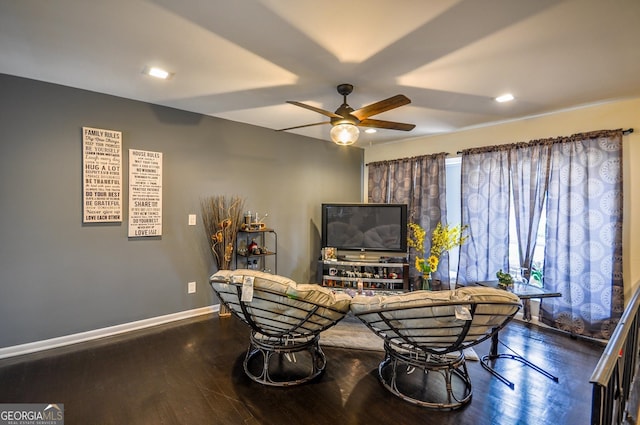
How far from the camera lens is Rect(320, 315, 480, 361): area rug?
2863 millimetres

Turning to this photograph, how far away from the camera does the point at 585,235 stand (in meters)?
3.15

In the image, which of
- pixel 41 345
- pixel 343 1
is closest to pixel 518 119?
pixel 343 1

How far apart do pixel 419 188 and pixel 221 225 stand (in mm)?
3034

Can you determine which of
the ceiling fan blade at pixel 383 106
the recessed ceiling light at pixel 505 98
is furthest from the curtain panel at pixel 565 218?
the ceiling fan blade at pixel 383 106

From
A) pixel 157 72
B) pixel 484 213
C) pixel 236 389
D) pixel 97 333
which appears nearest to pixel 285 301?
pixel 236 389

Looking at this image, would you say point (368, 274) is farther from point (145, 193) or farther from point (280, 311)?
point (145, 193)

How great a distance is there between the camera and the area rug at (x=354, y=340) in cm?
286

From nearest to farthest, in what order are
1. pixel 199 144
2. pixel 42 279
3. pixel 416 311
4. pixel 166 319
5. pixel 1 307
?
pixel 416 311 < pixel 1 307 < pixel 42 279 < pixel 166 319 < pixel 199 144

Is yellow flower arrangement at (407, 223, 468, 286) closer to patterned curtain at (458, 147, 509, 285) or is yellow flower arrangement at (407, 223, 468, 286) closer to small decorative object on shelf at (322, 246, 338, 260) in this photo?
patterned curtain at (458, 147, 509, 285)

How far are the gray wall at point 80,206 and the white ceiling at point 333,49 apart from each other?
326mm

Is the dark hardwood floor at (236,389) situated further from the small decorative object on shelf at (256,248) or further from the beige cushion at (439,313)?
the small decorative object on shelf at (256,248)

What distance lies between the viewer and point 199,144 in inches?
146

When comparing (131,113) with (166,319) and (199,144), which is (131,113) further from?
(166,319)

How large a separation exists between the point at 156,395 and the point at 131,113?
2.78 m
